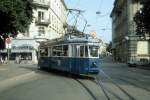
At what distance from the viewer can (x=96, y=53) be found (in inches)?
1215

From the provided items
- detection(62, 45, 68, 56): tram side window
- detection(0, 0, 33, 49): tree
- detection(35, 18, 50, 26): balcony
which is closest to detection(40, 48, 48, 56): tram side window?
detection(0, 0, 33, 49): tree

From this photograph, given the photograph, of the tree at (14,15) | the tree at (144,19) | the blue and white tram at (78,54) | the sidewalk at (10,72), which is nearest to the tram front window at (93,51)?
the blue and white tram at (78,54)

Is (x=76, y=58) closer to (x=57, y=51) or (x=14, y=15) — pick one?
(x=57, y=51)

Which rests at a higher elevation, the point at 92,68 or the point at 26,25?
the point at 26,25

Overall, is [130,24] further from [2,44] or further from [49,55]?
[49,55]

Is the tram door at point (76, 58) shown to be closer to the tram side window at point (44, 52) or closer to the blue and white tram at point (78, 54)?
the blue and white tram at point (78, 54)

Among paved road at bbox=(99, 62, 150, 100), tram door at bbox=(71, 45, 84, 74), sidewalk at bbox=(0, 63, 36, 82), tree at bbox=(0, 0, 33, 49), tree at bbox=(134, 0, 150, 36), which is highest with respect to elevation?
tree at bbox=(134, 0, 150, 36)

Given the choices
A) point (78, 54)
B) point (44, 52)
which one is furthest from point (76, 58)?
point (44, 52)

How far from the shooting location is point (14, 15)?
3475 centimetres

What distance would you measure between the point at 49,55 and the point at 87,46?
26.9 ft

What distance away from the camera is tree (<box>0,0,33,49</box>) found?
108ft

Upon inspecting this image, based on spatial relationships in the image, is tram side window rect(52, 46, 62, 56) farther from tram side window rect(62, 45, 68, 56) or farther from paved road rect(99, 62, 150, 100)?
paved road rect(99, 62, 150, 100)

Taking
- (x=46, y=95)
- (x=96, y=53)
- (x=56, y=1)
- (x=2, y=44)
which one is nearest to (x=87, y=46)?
(x=96, y=53)

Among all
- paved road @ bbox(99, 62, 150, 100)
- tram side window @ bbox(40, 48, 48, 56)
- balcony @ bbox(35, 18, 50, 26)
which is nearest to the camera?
paved road @ bbox(99, 62, 150, 100)
